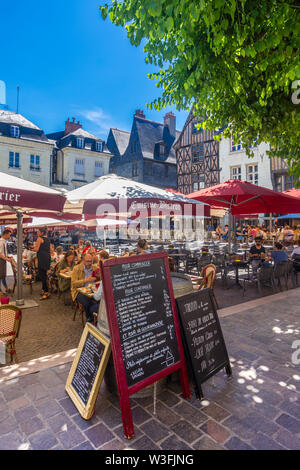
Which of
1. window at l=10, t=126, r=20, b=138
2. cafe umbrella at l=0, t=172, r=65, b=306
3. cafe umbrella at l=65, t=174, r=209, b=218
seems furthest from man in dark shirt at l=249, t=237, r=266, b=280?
window at l=10, t=126, r=20, b=138

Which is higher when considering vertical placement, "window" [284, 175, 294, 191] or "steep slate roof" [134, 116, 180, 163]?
"steep slate roof" [134, 116, 180, 163]

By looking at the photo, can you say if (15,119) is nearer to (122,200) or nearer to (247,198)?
(247,198)

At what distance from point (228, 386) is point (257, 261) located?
5.92 metres

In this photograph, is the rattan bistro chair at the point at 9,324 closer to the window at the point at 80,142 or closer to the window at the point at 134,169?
the window at the point at 134,169

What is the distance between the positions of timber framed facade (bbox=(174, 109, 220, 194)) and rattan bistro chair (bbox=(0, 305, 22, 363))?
23738 millimetres

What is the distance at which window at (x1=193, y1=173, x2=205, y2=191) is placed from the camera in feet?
86.0

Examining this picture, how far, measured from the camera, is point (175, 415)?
8.39 ft

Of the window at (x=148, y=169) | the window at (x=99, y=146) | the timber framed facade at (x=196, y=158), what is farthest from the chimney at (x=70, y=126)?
the timber framed facade at (x=196, y=158)

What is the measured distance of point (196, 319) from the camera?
297 centimetres

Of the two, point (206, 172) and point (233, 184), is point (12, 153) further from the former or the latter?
point (233, 184)

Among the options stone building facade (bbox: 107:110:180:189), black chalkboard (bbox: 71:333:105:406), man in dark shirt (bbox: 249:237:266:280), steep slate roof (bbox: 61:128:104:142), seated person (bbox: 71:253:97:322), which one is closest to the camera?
black chalkboard (bbox: 71:333:105:406)

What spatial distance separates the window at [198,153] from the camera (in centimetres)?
2623

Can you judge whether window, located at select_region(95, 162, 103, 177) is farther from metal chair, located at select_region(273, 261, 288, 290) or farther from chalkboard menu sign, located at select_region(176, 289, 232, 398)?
chalkboard menu sign, located at select_region(176, 289, 232, 398)
